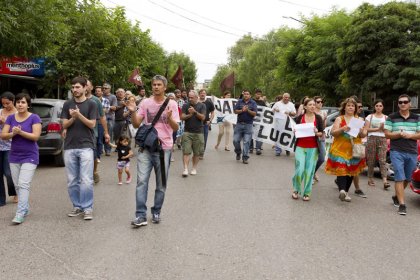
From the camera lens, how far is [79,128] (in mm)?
6539

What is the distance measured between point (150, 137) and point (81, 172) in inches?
42.3

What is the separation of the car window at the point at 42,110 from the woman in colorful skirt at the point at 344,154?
6.21 metres

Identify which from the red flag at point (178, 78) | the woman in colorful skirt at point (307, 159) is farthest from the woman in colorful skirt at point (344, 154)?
the red flag at point (178, 78)

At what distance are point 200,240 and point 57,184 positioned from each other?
4.46m

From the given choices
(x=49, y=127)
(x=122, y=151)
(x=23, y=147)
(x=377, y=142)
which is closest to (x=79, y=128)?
(x=23, y=147)

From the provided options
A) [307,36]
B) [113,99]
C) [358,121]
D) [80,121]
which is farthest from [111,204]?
[307,36]

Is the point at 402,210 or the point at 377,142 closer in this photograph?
the point at 402,210

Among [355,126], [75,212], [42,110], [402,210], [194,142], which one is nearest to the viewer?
[75,212]

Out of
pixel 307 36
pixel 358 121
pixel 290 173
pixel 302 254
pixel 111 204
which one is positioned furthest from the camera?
pixel 307 36

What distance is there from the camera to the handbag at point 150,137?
20.1 feet

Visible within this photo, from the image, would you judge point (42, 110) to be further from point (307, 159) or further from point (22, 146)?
point (307, 159)

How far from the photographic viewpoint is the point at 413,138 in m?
7.61

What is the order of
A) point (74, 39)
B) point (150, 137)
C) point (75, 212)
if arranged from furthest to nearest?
1. point (74, 39)
2. point (75, 212)
3. point (150, 137)

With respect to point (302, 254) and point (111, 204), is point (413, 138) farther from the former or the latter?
point (111, 204)
